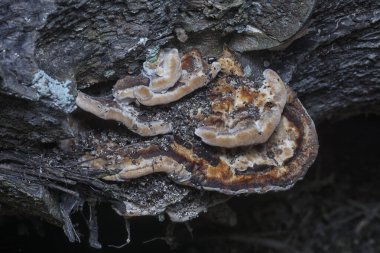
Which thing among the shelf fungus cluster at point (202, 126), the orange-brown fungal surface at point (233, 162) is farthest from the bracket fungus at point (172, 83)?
the orange-brown fungal surface at point (233, 162)

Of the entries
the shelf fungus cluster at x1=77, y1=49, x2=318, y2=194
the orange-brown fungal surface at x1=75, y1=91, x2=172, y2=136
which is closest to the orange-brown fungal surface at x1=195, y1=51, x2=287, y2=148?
the shelf fungus cluster at x1=77, y1=49, x2=318, y2=194

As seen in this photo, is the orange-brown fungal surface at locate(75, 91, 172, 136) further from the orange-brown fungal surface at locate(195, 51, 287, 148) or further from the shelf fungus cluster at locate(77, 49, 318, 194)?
the orange-brown fungal surface at locate(195, 51, 287, 148)

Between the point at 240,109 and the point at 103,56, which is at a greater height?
the point at 103,56

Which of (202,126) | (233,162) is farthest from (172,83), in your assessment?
(233,162)

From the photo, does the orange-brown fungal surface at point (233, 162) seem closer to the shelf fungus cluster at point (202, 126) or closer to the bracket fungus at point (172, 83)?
the shelf fungus cluster at point (202, 126)

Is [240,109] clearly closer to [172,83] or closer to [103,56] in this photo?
[172,83]
